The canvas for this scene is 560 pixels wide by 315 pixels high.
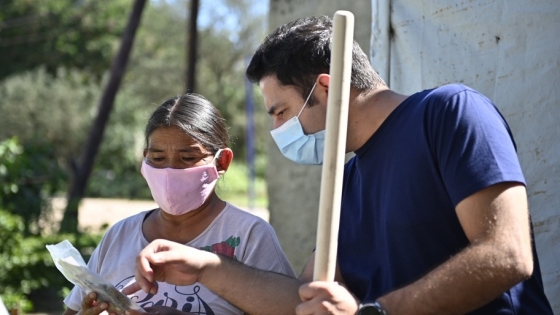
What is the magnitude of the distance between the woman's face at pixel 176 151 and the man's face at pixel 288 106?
1.48 ft

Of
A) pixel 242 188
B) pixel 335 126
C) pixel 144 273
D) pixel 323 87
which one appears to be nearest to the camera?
pixel 335 126

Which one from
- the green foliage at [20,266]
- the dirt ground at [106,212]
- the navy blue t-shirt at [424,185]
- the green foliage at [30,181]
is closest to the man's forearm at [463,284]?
the navy blue t-shirt at [424,185]

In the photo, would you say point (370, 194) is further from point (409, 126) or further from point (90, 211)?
point (90, 211)

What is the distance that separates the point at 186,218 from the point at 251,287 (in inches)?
26.6

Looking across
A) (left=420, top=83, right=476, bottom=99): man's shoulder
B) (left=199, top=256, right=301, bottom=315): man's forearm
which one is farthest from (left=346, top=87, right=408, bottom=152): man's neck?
(left=199, top=256, right=301, bottom=315): man's forearm

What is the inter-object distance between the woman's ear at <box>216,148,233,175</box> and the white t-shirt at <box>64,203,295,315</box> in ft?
0.52

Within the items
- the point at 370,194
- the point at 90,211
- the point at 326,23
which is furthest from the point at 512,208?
the point at 90,211

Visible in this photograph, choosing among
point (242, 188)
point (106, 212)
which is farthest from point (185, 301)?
point (242, 188)

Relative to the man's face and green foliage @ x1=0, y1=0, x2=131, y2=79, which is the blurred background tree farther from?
the man's face

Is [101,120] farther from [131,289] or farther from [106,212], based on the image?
[106,212]

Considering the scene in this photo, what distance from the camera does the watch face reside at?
198 cm

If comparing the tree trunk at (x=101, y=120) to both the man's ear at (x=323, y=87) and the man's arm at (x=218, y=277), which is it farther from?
the man's arm at (x=218, y=277)

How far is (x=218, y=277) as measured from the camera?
7.23ft

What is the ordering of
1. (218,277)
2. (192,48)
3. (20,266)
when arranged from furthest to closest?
(192,48) → (20,266) → (218,277)
